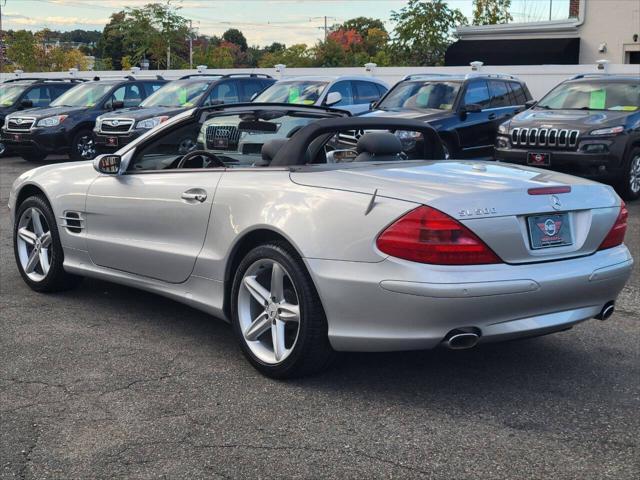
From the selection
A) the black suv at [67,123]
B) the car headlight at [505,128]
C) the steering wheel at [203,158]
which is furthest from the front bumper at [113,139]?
the steering wheel at [203,158]

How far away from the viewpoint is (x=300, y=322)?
4.37 metres

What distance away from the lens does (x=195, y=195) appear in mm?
5113

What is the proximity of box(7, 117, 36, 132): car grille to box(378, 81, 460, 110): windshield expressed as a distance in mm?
7539

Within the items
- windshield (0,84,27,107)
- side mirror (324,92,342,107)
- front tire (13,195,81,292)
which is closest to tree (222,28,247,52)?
windshield (0,84,27,107)

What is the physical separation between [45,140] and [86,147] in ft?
2.89

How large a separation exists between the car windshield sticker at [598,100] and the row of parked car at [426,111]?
0.01 meters

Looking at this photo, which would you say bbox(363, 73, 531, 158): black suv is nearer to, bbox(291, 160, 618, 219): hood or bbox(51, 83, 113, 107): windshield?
bbox(51, 83, 113, 107): windshield

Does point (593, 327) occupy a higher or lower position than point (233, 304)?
lower

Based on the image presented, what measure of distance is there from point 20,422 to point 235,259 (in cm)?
144

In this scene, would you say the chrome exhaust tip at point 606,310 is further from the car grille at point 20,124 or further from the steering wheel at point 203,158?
the car grille at point 20,124

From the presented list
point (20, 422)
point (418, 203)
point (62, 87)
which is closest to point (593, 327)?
point (418, 203)

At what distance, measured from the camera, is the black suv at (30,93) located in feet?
66.3

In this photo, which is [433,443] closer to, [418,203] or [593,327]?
[418,203]

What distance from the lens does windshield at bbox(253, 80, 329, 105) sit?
15.5 m
